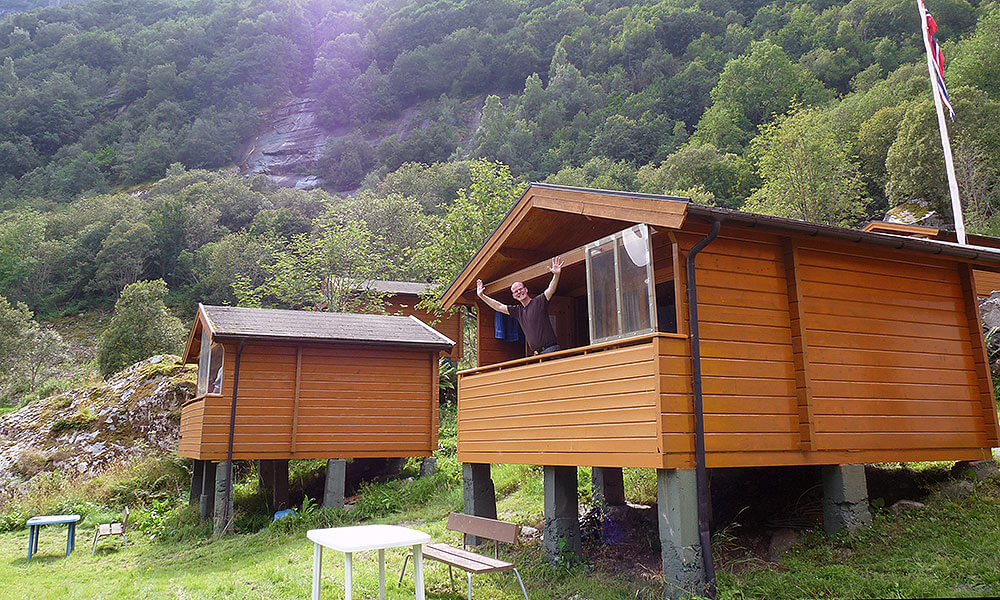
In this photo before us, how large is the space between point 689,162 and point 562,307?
3944 cm

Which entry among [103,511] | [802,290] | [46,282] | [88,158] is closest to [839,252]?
[802,290]

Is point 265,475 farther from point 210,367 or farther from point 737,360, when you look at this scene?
point 737,360

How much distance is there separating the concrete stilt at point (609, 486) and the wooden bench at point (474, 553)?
2.67m

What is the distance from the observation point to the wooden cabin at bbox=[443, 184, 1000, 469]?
24.4 ft

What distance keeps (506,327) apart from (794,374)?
489cm

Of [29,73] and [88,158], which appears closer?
[88,158]

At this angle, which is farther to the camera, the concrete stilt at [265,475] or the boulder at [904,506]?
the concrete stilt at [265,475]

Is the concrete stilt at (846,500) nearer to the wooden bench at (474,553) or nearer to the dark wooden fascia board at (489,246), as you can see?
the wooden bench at (474,553)

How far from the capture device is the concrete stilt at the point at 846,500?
818 centimetres

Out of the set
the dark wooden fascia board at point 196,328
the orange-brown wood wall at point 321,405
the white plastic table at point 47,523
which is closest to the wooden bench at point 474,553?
the orange-brown wood wall at point 321,405

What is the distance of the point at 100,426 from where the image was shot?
2064cm

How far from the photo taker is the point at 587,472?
13742mm

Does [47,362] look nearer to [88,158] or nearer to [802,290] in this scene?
[802,290]

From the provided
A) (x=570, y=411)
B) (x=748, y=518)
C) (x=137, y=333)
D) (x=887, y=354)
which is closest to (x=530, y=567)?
(x=570, y=411)
